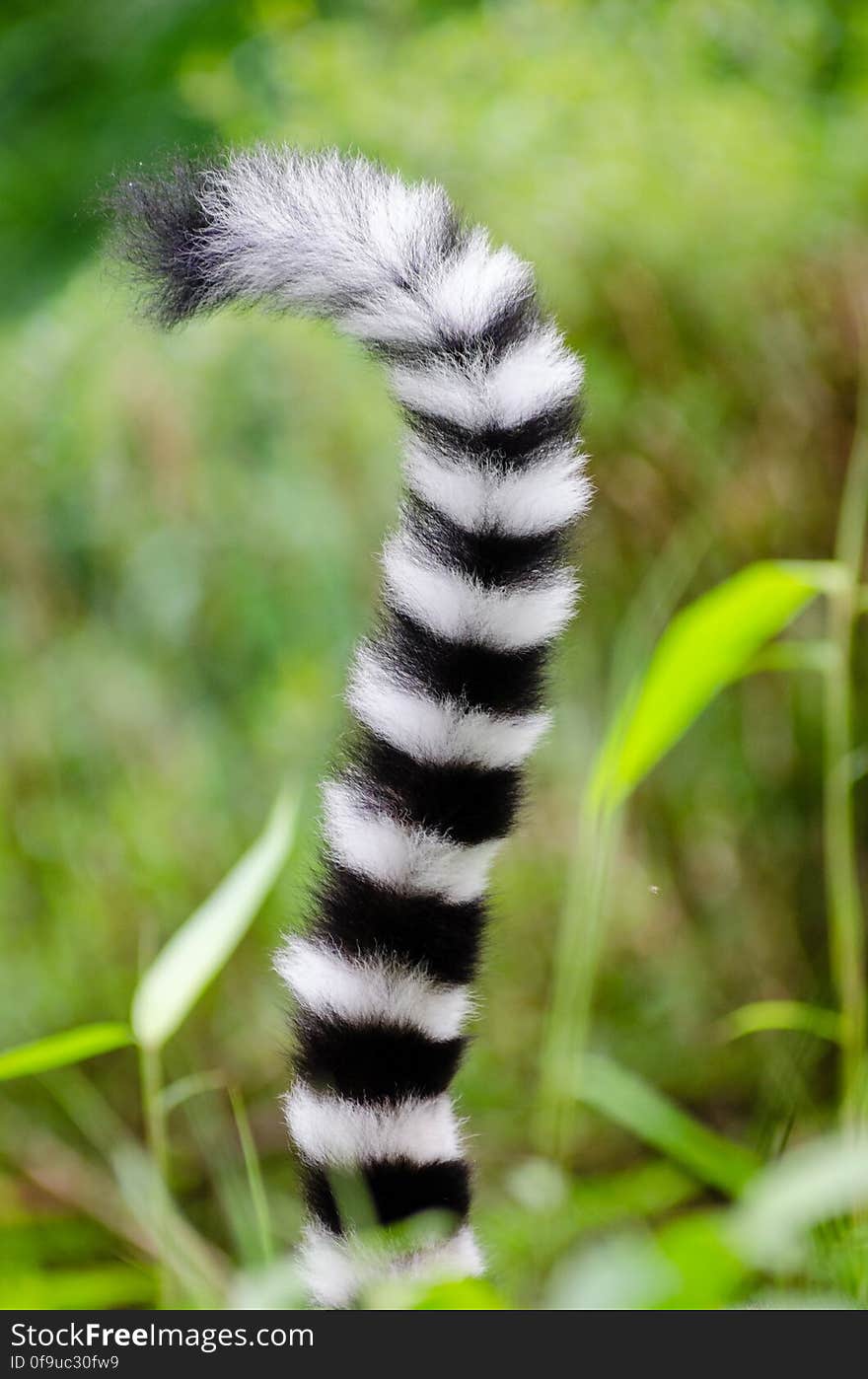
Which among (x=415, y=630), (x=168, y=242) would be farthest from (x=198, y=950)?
(x=168, y=242)

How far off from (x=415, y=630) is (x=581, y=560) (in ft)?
4.93

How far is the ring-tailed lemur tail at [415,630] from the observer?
67 centimetres

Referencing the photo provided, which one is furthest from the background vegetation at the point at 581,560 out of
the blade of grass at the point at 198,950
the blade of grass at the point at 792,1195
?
the blade of grass at the point at 792,1195

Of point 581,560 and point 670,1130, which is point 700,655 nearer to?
point 670,1130

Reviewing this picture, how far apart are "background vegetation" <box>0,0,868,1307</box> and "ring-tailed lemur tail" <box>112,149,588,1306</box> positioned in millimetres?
1448

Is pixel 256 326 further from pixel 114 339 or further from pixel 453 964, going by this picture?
pixel 453 964

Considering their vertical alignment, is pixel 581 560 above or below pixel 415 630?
above

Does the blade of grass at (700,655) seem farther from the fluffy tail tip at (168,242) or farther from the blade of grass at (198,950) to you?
the fluffy tail tip at (168,242)

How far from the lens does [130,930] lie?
7.80 feet

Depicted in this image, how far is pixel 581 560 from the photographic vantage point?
216 centimetres

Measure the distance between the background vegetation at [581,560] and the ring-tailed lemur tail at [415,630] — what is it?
145 cm

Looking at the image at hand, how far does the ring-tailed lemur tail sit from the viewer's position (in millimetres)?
667

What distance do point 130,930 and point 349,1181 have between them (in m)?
1.74
